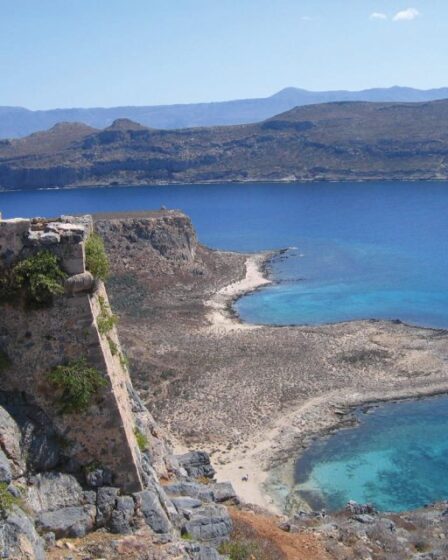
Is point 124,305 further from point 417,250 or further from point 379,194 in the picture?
point 379,194

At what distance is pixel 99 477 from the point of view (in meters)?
14.7

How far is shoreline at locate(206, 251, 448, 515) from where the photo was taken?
31.7m

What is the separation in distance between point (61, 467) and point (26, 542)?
7.75 ft

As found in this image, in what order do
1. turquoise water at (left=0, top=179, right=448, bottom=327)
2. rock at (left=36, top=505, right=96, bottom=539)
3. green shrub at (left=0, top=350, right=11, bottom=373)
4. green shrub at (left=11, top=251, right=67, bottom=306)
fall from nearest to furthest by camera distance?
rock at (left=36, top=505, right=96, bottom=539)
green shrub at (left=11, top=251, right=67, bottom=306)
green shrub at (left=0, top=350, right=11, bottom=373)
turquoise water at (left=0, top=179, right=448, bottom=327)

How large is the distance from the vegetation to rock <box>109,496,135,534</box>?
3.61 meters

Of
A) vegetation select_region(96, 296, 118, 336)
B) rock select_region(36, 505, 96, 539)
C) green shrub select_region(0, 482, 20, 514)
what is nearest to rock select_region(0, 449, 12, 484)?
green shrub select_region(0, 482, 20, 514)

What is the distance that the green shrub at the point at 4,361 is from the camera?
14513mm

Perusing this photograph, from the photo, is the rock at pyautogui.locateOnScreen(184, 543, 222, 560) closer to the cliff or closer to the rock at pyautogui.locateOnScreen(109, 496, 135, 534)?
the cliff

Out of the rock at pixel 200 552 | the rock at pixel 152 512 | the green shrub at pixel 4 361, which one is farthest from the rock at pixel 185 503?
the green shrub at pixel 4 361

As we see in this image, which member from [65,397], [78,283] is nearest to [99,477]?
[65,397]

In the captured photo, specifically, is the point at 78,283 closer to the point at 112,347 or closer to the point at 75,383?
the point at 75,383

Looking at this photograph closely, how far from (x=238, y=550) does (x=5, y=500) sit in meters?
5.55

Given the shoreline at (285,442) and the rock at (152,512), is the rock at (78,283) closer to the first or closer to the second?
the rock at (152,512)

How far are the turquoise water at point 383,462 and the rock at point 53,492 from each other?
18896 millimetres
